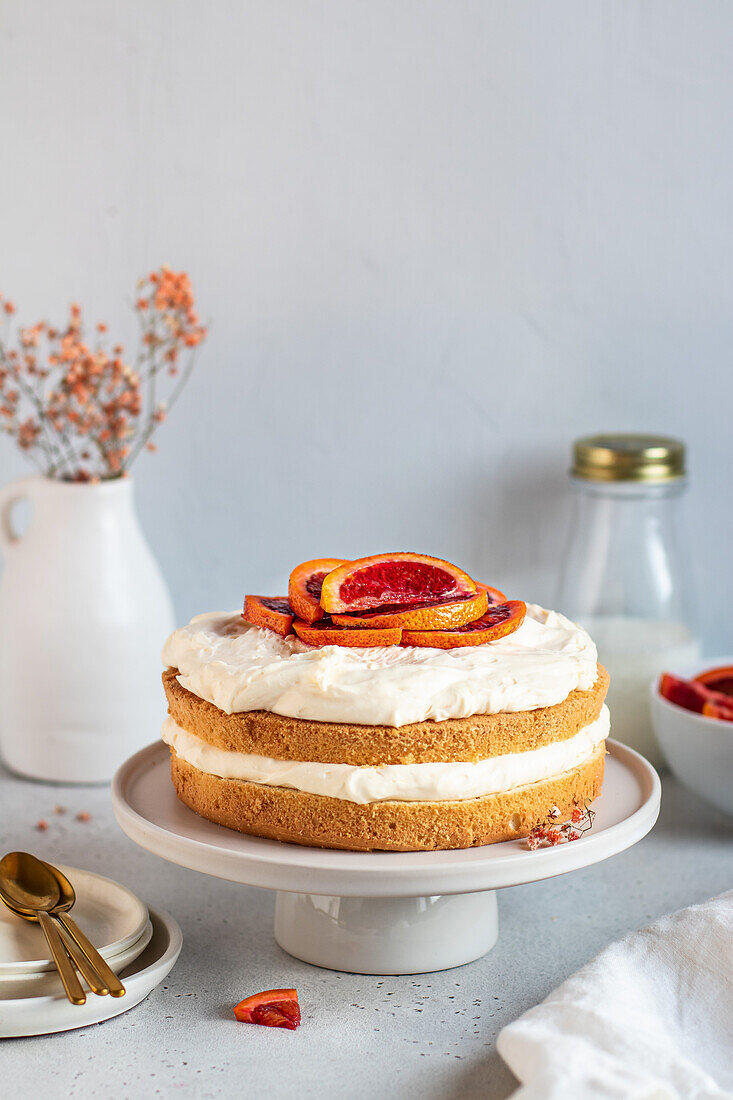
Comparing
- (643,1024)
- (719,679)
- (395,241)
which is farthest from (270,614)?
(395,241)

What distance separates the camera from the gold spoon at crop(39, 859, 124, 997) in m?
1.17

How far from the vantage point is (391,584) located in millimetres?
1379

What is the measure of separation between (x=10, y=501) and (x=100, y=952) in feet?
3.12

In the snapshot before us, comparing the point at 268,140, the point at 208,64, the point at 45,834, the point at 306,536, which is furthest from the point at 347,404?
the point at 45,834

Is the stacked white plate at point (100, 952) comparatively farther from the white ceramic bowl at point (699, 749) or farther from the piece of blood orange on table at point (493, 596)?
the white ceramic bowl at point (699, 749)

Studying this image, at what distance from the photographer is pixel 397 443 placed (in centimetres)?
223

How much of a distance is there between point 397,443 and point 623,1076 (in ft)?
4.58

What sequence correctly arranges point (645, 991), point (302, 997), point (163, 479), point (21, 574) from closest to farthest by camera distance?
point (645, 991), point (302, 997), point (21, 574), point (163, 479)

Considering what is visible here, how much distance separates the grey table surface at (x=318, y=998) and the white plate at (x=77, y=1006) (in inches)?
0.7

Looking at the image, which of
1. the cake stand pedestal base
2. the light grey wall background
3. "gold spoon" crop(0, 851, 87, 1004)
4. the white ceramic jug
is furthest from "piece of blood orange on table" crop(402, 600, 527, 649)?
the light grey wall background

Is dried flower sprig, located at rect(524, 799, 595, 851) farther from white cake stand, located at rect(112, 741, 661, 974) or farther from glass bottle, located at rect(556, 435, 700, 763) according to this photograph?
glass bottle, located at rect(556, 435, 700, 763)

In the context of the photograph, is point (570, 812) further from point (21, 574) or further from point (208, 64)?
point (208, 64)

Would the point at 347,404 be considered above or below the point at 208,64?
below

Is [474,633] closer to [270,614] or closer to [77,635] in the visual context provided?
[270,614]
